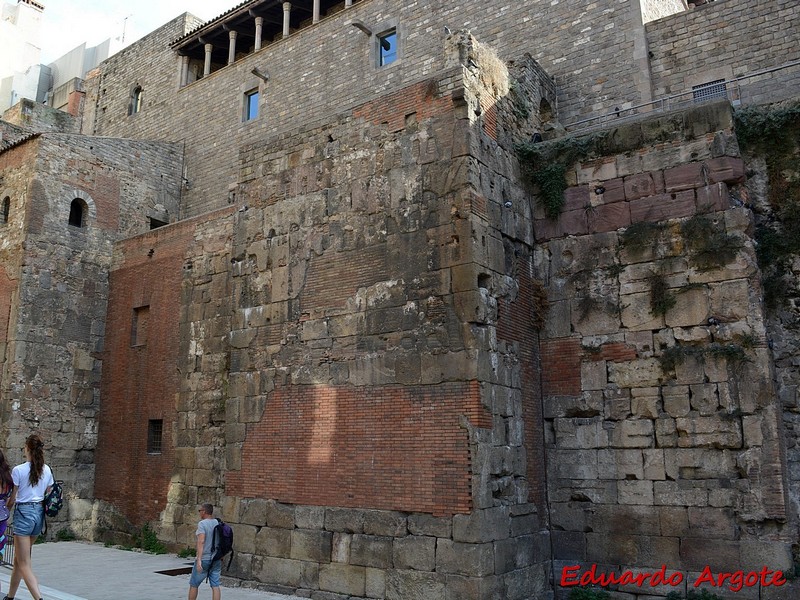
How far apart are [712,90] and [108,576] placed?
13.3 meters

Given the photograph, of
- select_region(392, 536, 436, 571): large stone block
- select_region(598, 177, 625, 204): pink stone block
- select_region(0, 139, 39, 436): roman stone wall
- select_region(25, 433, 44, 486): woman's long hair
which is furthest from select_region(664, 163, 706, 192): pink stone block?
select_region(0, 139, 39, 436): roman stone wall

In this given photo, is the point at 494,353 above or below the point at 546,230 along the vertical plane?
below

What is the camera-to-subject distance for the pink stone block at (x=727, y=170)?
380 inches

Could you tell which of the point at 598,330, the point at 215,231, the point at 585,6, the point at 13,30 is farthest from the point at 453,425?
the point at 13,30

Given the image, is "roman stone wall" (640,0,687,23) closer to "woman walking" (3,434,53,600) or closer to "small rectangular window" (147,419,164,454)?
"small rectangular window" (147,419,164,454)

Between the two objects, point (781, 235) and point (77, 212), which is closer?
point (781, 235)

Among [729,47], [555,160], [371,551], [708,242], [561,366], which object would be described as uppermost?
[729,47]

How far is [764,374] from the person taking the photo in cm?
886

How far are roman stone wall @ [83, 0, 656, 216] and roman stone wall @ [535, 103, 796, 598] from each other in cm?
423

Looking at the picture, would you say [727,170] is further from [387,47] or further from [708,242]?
[387,47]

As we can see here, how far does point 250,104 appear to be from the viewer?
21.0 meters

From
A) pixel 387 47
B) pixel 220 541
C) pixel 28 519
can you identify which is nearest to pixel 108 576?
pixel 220 541

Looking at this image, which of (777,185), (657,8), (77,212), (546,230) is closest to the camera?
(777,185)

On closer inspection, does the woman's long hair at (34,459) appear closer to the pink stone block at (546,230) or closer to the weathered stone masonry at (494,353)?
the weathered stone masonry at (494,353)
